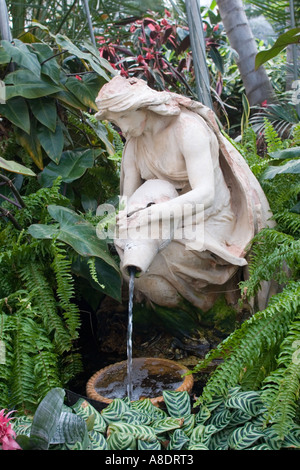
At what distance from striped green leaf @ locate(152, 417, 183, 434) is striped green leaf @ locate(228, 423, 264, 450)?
202 millimetres

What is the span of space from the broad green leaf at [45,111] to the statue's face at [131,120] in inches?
39.9

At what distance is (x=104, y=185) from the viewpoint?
155 inches

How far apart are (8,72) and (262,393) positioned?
9.94ft

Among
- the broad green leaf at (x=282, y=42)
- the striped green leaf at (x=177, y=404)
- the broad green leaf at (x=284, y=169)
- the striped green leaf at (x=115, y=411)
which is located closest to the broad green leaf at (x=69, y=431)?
the striped green leaf at (x=115, y=411)

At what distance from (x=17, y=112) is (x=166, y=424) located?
2.49 m

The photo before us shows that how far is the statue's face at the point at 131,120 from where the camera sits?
8.70ft

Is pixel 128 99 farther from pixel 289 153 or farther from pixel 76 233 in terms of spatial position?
pixel 289 153

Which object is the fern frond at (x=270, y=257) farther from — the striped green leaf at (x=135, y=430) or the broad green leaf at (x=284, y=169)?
the striped green leaf at (x=135, y=430)

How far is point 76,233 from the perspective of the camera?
2.87 metres

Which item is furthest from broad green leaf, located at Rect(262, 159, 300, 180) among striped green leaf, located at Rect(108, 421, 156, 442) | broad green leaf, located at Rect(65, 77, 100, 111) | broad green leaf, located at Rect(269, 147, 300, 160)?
striped green leaf, located at Rect(108, 421, 156, 442)

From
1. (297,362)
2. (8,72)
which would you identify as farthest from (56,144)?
(297,362)

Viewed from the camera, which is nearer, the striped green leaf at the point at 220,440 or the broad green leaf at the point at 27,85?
the striped green leaf at the point at 220,440

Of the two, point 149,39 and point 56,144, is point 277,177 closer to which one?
point 56,144

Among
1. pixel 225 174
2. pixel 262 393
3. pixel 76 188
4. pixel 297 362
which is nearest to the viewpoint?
pixel 297 362
